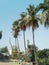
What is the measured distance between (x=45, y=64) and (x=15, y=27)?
91.4 ft

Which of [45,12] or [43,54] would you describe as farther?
[43,54]

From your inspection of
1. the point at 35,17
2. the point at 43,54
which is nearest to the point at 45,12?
the point at 35,17

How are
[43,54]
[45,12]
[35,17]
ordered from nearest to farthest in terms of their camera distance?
1. [45,12]
2. [35,17]
3. [43,54]

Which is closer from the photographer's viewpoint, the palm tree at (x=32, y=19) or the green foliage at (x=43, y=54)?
the palm tree at (x=32, y=19)

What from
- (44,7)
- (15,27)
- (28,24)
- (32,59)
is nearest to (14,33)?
(15,27)

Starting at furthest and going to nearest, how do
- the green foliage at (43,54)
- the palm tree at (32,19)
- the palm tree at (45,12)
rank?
the green foliage at (43,54) < the palm tree at (32,19) < the palm tree at (45,12)

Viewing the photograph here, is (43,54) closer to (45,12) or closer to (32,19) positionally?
(32,19)

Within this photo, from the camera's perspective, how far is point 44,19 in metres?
36.6

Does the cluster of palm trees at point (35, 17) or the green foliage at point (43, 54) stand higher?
the cluster of palm trees at point (35, 17)

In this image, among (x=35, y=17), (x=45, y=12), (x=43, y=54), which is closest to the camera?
Result: (x=45, y=12)

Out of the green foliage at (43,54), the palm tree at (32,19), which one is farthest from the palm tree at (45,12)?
the green foliage at (43,54)

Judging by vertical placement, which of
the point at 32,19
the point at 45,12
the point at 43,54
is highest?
the point at 32,19

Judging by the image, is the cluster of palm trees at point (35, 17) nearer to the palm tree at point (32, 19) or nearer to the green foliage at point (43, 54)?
the palm tree at point (32, 19)

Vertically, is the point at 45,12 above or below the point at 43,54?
above
